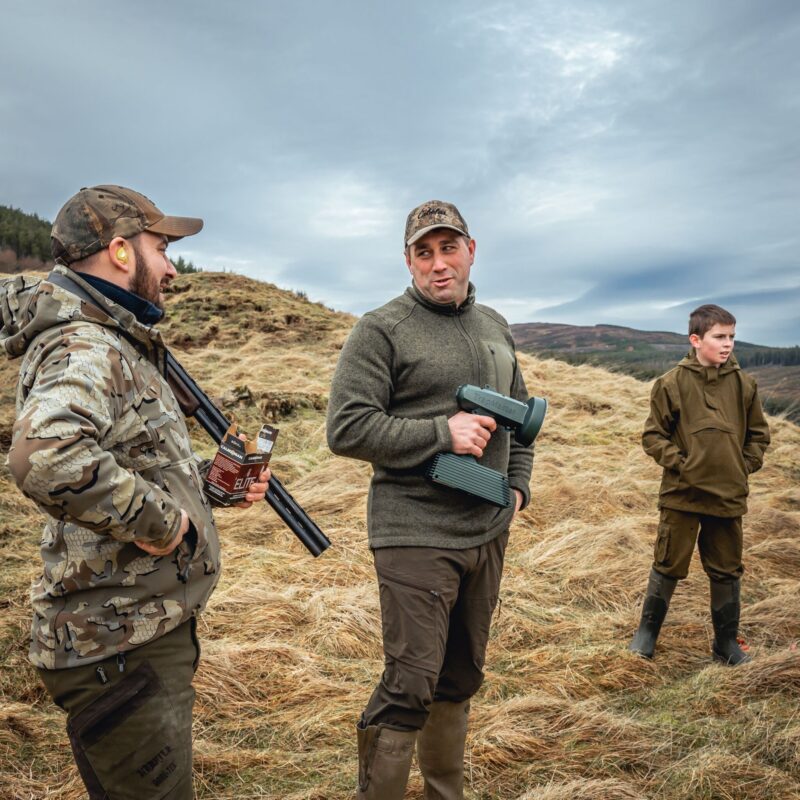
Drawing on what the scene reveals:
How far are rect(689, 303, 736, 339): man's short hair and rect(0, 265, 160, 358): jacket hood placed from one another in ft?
10.6

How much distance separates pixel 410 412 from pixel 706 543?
8.22 feet

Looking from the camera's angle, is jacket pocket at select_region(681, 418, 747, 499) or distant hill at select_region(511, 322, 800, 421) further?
distant hill at select_region(511, 322, 800, 421)

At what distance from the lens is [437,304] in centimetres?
248

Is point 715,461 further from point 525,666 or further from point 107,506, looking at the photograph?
point 107,506

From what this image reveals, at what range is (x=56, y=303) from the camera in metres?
1.67

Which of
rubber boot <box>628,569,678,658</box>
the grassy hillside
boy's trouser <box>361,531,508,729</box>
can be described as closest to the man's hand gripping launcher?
boy's trouser <box>361,531,508,729</box>

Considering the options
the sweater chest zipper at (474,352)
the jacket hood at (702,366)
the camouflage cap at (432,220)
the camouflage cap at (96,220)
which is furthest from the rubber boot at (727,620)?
the camouflage cap at (96,220)

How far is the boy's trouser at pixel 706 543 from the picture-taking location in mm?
3900

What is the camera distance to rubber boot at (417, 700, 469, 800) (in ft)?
8.20

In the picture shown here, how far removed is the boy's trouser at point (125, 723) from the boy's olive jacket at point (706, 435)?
123 inches

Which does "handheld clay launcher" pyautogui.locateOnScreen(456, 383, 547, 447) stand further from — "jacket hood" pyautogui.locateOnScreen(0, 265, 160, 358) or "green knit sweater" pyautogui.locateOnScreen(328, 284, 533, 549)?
"jacket hood" pyautogui.locateOnScreen(0, 265, 160, 358)

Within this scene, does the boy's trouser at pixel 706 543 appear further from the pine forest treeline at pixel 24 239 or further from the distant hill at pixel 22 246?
the pine forest treeline at pixel 24 239

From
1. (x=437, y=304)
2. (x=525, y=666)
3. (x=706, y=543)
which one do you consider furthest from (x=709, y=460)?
(x=437, y=304)

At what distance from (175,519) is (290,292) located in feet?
56.1
